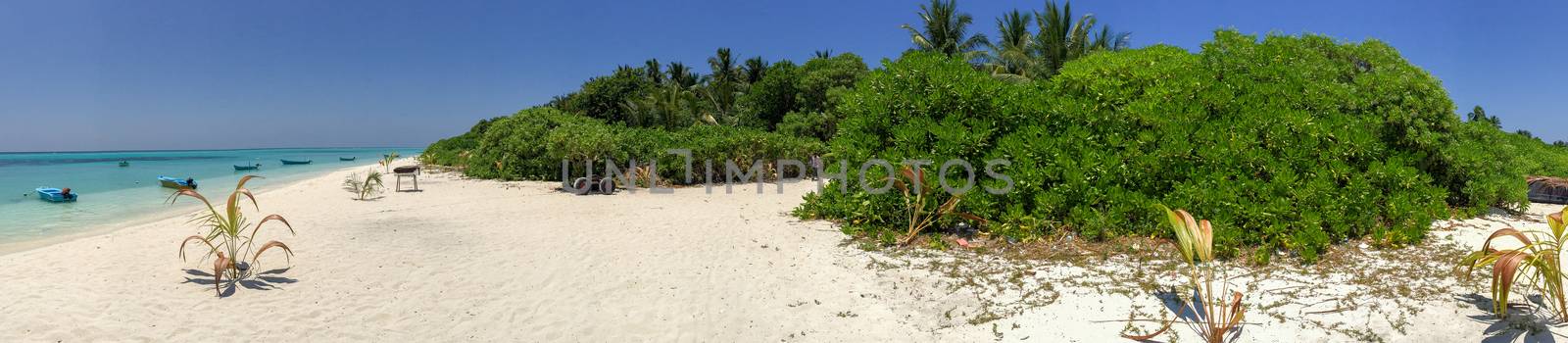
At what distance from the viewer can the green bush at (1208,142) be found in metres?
6.13

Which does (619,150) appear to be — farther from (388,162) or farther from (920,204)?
(388,162)

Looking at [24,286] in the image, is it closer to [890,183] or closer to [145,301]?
[145,301]

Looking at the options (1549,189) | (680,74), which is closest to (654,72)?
(680,74)

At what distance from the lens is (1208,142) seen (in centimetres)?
657

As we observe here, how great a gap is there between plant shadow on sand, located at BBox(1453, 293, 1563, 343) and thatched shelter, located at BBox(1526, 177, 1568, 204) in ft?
26.0

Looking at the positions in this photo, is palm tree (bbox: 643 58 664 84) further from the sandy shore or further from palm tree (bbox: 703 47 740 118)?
the sandy shore

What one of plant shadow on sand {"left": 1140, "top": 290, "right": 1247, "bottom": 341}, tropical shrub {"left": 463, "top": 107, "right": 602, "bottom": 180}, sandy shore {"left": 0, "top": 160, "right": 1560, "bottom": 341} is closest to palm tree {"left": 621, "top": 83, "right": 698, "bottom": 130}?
tropical shrub {"left": 463, "top": 107, "right": 602, "bottom": 180}

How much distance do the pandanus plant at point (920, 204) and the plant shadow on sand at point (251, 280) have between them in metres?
5.98

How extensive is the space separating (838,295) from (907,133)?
3.07m

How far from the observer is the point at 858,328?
177 inches

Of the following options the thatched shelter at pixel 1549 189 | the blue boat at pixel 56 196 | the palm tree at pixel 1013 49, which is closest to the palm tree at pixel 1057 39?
the palm tree at pixel 1013 49

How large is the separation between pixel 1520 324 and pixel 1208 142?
3.07 metres

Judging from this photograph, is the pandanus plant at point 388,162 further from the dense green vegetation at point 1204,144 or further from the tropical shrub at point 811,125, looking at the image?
the dense green vegetation at point 1204,144

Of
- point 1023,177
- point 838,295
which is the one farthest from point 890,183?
point 838,295
